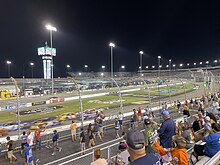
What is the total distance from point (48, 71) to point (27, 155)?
11599 cm

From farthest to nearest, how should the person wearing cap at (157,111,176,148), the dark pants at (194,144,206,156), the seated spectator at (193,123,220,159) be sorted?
the person wearing cap at (157,111,176,148) < the dark pants at (194,144,206,156) < the seated spectator at (193,123,220,159)

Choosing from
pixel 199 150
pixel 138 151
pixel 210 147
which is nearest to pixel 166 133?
pixel 199 150

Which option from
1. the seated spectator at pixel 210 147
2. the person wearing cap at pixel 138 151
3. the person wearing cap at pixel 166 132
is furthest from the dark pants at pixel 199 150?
the person wearing cap at pixel 138 151

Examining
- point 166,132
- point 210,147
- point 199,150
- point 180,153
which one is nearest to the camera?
point 180,153

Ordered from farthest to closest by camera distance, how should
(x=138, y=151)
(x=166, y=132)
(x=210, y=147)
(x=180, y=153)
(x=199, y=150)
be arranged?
(x=166, y=132)
(x=199, y=150)
(x=210, y=147)
(x=180, y=153)
(x=138, y=151)

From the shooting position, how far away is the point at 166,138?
5.24m

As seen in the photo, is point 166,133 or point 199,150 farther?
point 166,133

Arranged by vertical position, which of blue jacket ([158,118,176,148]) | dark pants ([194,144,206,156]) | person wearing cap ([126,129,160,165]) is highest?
person wearing cap ([126,129,160,165])

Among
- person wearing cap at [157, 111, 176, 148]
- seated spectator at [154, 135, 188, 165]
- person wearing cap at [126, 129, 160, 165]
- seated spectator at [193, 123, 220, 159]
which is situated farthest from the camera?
person wearing cap at [157, 111, 176, 148]

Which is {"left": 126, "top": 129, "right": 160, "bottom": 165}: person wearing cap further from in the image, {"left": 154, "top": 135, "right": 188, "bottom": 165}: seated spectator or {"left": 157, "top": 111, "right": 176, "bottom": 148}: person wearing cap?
{"left": 157, "top": 111, "right": 176, "bottom": 148}: person wearing cap

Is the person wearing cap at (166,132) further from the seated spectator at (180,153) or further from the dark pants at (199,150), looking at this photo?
the seated spectator at (180,153)

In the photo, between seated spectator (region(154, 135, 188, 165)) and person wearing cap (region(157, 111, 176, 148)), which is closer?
seated spectator (region(154, 135, 188, 165))

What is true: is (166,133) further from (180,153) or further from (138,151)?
(138,151)

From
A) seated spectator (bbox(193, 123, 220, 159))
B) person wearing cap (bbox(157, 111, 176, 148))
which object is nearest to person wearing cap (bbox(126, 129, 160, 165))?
seated spectator (bbox(193, 123, 220, 159))
